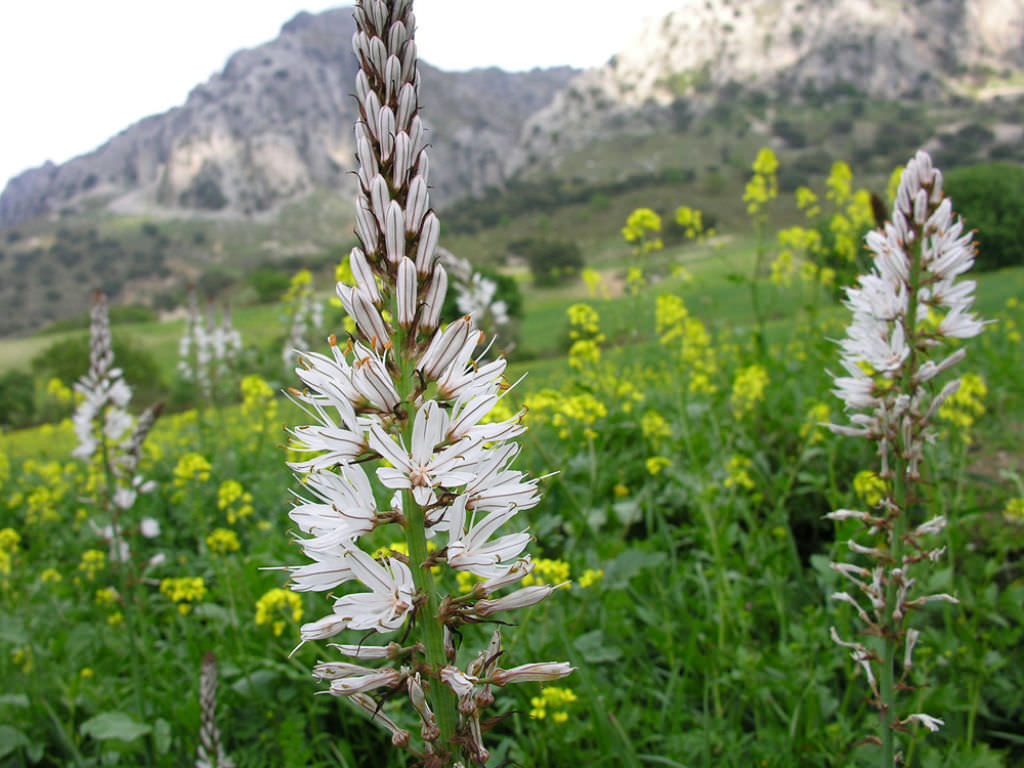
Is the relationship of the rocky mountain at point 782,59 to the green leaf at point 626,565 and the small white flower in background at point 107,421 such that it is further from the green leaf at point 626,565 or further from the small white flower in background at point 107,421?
the green leaf at point 626,565

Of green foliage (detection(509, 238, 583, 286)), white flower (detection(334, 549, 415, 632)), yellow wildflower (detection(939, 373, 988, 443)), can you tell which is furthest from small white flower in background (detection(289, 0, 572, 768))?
green foliage (detection(509, 238, 583, 286))

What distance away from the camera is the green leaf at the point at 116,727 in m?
3.12

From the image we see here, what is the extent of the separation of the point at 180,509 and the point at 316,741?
4450mm

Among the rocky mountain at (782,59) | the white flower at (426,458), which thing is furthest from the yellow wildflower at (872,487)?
the rocky mountain at (782,59)

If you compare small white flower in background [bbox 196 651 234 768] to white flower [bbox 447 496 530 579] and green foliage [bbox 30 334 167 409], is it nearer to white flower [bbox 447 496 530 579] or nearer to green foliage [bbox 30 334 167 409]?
white flower [bbox 447 496 530 579]

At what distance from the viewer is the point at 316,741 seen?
319 cm

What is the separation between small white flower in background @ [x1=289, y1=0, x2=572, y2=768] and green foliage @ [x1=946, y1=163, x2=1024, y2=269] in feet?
124

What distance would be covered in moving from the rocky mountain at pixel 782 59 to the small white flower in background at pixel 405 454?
570ft

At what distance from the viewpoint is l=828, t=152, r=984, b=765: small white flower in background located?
2.37 meters

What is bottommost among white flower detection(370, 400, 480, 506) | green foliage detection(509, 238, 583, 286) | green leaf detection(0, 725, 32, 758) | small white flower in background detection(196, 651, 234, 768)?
green leaf detection(0, 725, 32, 758)

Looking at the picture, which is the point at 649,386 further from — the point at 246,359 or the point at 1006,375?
the point at 246,359

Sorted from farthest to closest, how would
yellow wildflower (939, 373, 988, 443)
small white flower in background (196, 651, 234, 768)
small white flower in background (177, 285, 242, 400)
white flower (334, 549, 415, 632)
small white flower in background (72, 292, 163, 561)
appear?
small white flower in background (177, 285, 242, 400) → small white flower in background (72, 292, 163, 561) → yellow wildflower (939, 373, 988, 443) → small white flower in background (196, 651, 234, 768) → white flower (334, 549, 415, 632)

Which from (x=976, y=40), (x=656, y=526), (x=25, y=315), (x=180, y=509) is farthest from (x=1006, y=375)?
(x=976, y=40)

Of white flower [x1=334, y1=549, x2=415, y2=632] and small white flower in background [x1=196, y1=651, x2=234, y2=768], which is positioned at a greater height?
white flower [x1=334, y1=549, x2=415, y2=632]
